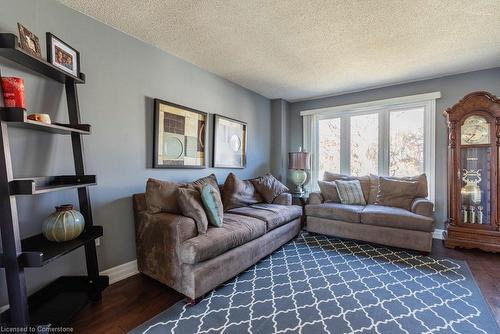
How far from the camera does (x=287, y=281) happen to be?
7.27ft

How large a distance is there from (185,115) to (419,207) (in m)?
3.24

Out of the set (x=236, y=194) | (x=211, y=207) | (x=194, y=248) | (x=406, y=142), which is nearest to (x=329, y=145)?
(x=406, y=142)

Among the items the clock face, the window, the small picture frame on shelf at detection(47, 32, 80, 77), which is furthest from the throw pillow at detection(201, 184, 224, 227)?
the clock face

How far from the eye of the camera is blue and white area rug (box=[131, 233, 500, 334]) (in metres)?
1.60

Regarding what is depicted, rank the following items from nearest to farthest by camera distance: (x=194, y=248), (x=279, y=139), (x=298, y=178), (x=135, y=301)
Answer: (x=194, y=248) → (x=135, y=301) → (x=298, y=178) → (x=279, y=139)

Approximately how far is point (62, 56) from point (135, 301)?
6.51ft

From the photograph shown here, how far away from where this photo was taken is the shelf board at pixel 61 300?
1.45 meters

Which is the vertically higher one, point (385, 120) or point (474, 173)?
point (385, 120)

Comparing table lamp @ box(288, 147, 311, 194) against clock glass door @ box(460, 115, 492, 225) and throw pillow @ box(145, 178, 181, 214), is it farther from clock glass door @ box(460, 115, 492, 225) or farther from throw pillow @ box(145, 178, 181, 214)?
throw pillow @ box(145, 178, 181, 214)

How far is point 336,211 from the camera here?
11.1 ft

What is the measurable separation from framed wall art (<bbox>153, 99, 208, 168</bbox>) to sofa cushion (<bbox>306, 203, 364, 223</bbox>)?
1.80 m

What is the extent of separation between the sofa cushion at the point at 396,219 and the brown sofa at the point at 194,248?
4.71ft

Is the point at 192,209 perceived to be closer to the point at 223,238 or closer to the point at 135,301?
the point at 223,238

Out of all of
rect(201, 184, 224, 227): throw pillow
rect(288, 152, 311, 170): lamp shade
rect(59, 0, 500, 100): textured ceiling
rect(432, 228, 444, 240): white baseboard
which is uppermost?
rect(59, 0, 500, 100): textured ceiling
